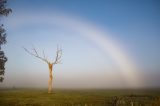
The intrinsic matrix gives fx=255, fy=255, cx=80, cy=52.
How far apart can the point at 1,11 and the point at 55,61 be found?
59.4ft

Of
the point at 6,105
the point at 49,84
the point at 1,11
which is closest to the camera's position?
the point at 6,105

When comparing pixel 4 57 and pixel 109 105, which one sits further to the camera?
pixel 4 57

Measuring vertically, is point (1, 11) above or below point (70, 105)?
above

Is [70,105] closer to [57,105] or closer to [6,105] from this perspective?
[57,105]

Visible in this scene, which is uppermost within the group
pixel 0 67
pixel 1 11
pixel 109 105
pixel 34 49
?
pixel 1 11

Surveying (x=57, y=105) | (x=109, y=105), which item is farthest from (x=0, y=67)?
(x=109, y=105)

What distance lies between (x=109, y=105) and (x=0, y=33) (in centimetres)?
2076

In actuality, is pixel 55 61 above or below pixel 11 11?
below

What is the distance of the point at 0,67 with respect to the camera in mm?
39031

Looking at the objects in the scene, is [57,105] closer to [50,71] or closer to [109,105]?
[109,105]

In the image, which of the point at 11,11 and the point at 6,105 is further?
the point at 11,11

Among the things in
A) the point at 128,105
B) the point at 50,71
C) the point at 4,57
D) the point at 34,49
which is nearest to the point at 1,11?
the point at 4,57

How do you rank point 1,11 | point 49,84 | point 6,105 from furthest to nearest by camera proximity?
point 49,84, point 1,11, point 6,105

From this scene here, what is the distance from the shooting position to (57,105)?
87.6 feet
